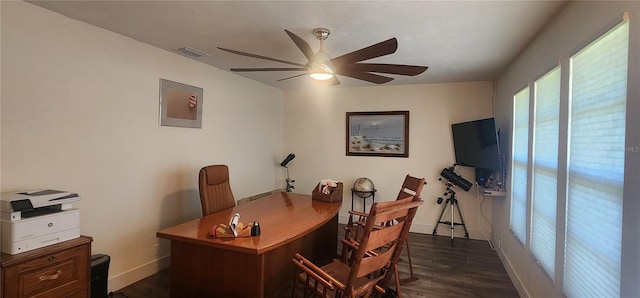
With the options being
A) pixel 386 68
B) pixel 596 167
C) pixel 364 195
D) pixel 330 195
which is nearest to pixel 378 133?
pixel 364 195

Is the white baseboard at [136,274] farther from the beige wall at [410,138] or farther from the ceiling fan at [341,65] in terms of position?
the beige wall at [410,138]

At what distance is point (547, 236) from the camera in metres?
2.22

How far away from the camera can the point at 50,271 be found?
1.93 meters

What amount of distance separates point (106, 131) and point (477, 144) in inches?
160

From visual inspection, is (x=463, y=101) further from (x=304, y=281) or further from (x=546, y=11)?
(x=304, y=281)

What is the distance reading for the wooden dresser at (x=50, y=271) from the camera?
1.75 m

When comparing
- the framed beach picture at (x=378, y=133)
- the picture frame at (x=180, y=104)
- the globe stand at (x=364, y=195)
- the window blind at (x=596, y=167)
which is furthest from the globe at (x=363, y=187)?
the window blind at (x=596, y=167)

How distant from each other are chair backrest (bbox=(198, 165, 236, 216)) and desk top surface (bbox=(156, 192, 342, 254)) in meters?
0.19

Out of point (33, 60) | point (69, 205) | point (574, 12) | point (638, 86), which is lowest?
point (69, 205)

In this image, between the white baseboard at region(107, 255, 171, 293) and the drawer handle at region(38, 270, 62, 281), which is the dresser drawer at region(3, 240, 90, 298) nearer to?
the drawer handle at region(38, 270, 62, 281)

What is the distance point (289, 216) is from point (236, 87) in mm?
2403

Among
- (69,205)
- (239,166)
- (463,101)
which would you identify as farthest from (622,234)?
(239,166)

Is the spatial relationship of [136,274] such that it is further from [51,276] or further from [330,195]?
[330,195]

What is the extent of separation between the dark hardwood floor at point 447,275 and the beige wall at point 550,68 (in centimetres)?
19
